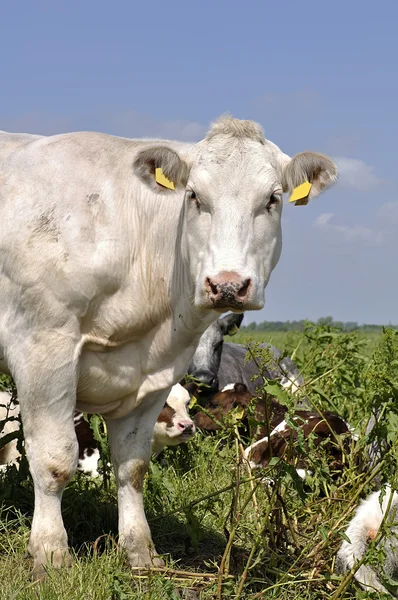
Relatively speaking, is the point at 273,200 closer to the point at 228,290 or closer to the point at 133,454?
the point at 228,290

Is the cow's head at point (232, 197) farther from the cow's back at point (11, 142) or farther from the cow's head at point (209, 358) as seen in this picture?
the cow's head at point (209, 358)

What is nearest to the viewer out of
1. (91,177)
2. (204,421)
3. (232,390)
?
(91,177)

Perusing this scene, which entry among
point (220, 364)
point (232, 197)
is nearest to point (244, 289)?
point (232, 197)

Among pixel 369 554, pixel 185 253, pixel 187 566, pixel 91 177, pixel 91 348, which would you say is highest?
pixel 91 177

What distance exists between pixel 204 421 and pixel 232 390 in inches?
33.4

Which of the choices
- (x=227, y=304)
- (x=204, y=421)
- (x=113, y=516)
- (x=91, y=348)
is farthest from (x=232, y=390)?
(x=227, y=304)

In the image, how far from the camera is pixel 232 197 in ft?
17.9

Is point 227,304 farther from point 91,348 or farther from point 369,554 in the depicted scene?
point 369,554

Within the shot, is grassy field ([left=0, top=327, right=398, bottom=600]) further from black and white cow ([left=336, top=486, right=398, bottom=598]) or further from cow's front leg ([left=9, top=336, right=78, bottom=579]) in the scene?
cow's front leg ([left=9, top=336, right=78, bottom=579])

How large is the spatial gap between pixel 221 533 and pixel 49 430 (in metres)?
1.85

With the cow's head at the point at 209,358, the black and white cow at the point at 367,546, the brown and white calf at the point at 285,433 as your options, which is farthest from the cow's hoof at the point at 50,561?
the cow's head at the point at 209,358

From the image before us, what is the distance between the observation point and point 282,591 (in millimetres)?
5543

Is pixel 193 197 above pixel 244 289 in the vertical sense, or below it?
above

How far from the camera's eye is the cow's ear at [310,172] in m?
5.87
